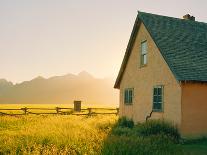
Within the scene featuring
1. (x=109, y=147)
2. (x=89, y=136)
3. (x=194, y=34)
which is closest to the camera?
(x=109, y=147)

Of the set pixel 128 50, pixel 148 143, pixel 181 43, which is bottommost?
pixel 148 143

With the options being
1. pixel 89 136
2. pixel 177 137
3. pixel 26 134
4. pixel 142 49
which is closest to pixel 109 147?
pixel 89 136

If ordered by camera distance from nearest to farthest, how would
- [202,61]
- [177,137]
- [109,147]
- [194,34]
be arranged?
[109,147] < [177,137] < [202,61] < [194,34]

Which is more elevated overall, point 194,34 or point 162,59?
point 194,34

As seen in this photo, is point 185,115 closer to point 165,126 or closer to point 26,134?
point 165,126

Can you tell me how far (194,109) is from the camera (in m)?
18.3

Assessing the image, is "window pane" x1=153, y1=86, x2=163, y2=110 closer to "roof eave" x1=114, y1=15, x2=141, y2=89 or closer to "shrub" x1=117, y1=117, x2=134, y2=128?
"shrub" x1=117, y1=117, x2=134, y2=128

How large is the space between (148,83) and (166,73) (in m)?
2.58

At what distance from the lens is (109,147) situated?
1327 cm

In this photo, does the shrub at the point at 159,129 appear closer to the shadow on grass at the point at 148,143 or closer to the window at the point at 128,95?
the shadow on grass at the point at 148,143

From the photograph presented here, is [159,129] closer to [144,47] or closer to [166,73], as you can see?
[166,73]

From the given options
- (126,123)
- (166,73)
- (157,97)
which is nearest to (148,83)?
(157,97)

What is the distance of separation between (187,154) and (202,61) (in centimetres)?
766

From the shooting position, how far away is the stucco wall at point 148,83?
18.9 m
